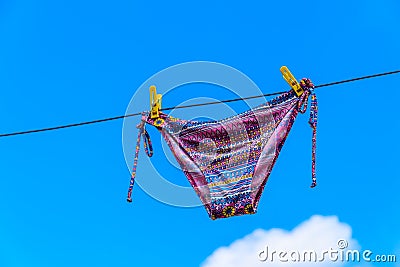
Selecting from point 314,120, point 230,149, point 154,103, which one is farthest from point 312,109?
point 154,103

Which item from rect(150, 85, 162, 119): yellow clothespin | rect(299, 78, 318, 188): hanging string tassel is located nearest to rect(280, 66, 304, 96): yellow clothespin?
rect(299, 78, 318, 188): hanging string tassel

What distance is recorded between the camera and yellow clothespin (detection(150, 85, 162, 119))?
6.12m

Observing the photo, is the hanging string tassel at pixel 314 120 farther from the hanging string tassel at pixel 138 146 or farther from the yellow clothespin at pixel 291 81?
the hanging string tassel at pixel 138 146

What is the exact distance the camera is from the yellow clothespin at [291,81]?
586cm

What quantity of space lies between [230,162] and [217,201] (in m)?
0.37

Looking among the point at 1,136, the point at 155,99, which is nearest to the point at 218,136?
the point at 155,99

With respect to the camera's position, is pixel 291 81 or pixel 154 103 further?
pixel 154 103

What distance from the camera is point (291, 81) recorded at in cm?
590

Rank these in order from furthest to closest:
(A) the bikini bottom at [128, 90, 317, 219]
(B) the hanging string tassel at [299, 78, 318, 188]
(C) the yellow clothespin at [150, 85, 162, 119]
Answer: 1. (C) the yellow clothespin at [150, 85, 162, 119]
2. (A) the bikini bottom at [128, 90, 317, 219]
3. (B) the hanging string tassel at [299, 78, 318, 188]

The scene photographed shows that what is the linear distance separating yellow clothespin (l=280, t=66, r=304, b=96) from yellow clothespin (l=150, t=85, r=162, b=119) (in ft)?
3.76

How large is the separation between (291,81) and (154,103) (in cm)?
124

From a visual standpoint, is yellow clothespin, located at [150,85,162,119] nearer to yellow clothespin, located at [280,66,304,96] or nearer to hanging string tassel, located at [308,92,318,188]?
yellow clothespin, located at [280,66,304,96]

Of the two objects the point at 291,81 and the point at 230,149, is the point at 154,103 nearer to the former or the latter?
the point at 230,149

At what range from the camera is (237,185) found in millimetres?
6090
